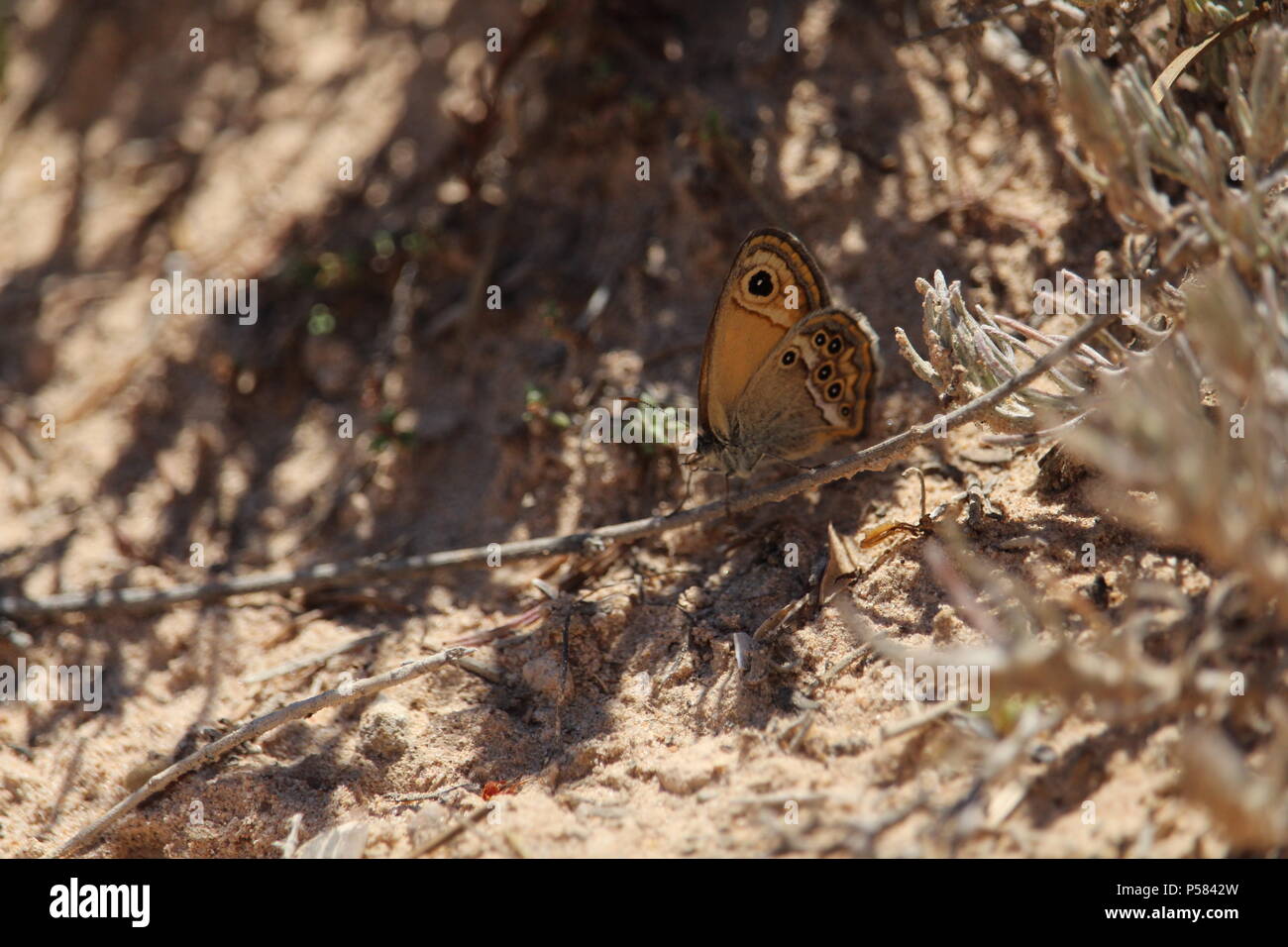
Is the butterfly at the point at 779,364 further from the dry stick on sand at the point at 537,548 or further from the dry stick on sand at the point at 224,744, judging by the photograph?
the dry stick on sand at the point at 224,744

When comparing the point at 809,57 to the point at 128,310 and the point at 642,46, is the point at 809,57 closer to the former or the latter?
the point at 642,46

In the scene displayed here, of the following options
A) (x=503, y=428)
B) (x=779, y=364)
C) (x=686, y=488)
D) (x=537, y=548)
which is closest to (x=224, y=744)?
(x=537, y=548)

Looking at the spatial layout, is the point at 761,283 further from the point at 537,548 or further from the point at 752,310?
the point at 537,548

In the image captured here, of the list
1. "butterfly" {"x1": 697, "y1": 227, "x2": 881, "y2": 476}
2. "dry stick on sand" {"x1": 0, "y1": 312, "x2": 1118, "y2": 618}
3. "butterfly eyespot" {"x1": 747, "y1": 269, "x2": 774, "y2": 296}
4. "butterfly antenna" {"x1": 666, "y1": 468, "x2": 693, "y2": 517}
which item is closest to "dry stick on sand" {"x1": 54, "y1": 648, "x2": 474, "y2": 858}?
"dry stick on sand" {"x1": 0, "y1": 312, "x2": 1118, "y2": 618}

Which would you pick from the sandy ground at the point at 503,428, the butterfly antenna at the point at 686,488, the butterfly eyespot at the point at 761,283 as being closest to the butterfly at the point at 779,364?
the butterfly eyespot at the point at 761,283

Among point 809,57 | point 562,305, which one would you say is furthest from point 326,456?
point 809,57

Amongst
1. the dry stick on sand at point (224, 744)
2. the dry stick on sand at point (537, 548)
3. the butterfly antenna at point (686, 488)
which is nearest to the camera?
the dry stick on sand at point (537, 548)

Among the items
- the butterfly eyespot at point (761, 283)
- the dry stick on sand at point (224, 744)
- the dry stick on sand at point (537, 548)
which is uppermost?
the butterfly eyespot at point (761, 283)
